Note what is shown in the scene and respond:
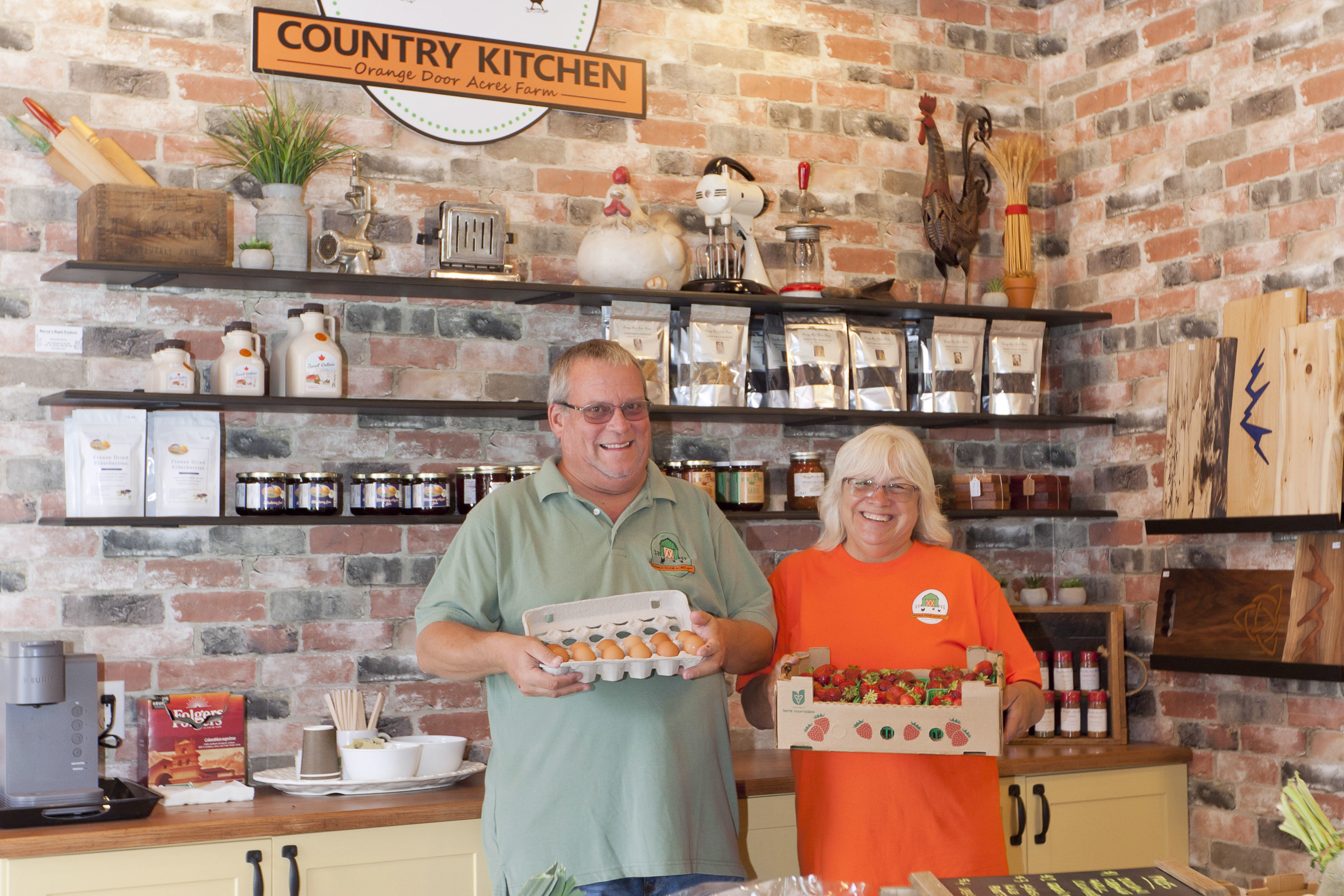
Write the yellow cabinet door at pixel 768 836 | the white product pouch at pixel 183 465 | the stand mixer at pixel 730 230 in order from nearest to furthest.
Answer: the white product pouch at pixel 183 465
the yellow cabinet door at pixel 768 836
the stand mixer at pixel 730 230

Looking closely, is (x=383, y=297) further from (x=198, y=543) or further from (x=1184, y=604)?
(x=1184, y=604)

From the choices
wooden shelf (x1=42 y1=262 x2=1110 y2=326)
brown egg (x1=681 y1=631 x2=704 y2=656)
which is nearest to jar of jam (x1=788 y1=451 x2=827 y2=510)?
wooden shelf (x1=42 y1=262 x2=1110 y2=326)

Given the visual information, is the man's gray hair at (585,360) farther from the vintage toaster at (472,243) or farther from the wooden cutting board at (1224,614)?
the wooden cutting board at (1224,614)

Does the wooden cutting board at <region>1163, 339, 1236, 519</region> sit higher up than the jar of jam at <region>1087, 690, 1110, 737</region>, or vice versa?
the wooden cutting board at <region>1163, 339, 1236, 519</region>

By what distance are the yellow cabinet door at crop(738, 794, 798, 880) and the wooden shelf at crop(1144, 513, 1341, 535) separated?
1260 millimetres

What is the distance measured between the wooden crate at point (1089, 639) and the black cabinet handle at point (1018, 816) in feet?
1.03

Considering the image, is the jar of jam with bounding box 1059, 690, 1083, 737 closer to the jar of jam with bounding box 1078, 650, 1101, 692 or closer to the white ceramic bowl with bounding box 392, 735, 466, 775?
the jar of jam with bounding box 1078, 650, 1101, 692

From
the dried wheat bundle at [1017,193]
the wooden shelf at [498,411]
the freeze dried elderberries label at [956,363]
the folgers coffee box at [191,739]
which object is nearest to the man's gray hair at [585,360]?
the wooden shelf at [498,411]

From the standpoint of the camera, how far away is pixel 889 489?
261 centimetres

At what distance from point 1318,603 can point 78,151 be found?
314 cm

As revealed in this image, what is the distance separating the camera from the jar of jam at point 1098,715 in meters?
3.74

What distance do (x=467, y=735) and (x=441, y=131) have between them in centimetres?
159

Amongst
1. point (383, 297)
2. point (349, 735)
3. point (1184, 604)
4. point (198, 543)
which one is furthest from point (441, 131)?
point (1184, 604)

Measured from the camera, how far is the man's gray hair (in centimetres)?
239
